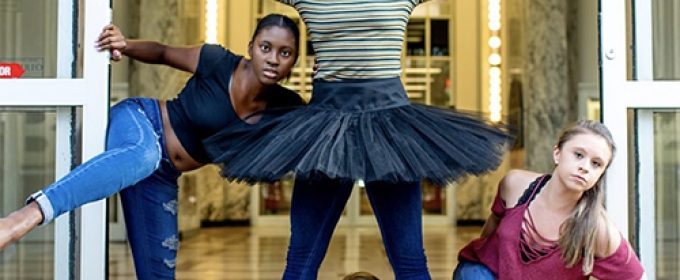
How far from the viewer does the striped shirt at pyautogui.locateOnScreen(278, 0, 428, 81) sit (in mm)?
1935

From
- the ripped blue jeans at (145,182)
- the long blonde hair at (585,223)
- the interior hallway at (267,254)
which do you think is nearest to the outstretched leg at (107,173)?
the ripped blue jeans at (145,182)

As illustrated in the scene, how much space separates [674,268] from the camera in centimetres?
240

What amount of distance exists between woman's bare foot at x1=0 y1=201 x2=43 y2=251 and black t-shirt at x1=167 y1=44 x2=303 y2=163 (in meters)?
0.61

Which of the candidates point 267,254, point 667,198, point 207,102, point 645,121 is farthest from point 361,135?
point 267,254

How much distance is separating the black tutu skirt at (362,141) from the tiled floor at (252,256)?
85cm

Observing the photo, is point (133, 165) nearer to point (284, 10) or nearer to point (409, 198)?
point (409, 198)

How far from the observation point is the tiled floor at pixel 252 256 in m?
2.39

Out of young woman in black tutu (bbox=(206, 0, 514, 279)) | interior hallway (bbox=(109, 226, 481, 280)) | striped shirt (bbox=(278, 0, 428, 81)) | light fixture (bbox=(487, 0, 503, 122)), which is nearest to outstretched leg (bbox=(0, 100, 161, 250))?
young woman in black tutu (bbox=(206, 0, 514, 279))

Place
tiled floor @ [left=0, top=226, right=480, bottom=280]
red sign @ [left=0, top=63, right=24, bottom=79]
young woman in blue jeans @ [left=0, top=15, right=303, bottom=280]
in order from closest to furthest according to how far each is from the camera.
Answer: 1. young woman in blue jeans @ [left=0, top=15, right=303, bottom=280]
2. red sign @ [left=0, top=63, right=24, bottom=79]
3. tiled floor @ [left=0, top=226, right=480, bottom=280]

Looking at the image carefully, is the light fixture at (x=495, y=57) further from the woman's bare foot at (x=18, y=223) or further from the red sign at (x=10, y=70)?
the woman's bare foot at (x=18, y=223)

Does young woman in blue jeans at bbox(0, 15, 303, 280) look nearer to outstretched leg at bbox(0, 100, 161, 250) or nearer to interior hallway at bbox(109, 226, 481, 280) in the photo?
outstretched leg at bbox(0, 100, 161, 250)

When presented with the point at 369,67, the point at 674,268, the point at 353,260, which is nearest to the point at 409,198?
the point at 369,67

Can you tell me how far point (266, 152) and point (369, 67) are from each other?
359mm

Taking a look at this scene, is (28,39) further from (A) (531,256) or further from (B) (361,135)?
(A) (531,256)
